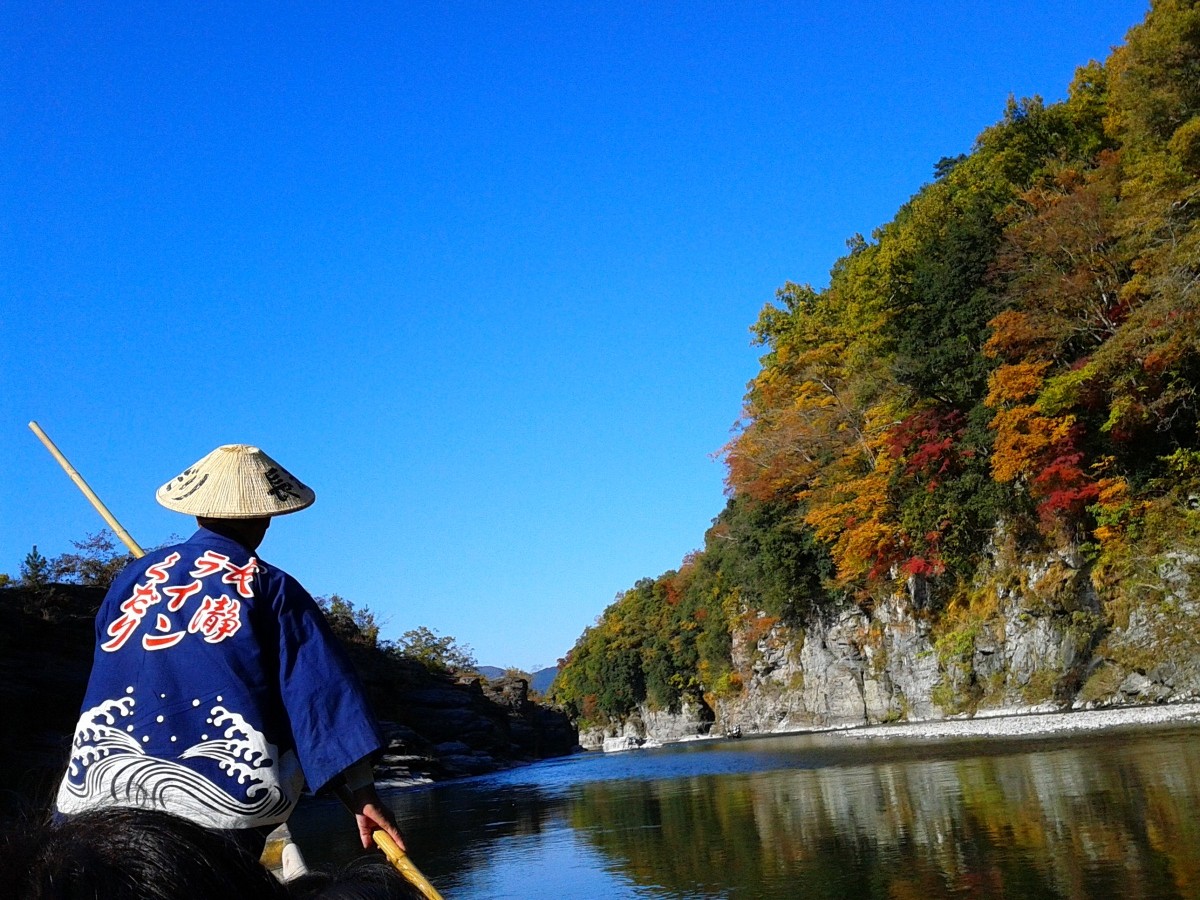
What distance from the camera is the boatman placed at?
1781mm

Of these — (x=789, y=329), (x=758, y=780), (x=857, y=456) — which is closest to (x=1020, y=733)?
(x=758, y=780)

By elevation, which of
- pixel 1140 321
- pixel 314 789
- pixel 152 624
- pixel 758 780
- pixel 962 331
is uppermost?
pixel 962 331

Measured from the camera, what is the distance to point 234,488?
2193mm

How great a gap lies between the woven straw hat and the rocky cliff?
1890 cm

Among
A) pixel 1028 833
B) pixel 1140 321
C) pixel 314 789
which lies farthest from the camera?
pixel 1140 321

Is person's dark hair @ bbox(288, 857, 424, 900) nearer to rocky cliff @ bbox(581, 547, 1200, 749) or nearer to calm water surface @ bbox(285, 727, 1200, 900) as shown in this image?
calm water surface @ bbox(285, 727, 1200, 900)

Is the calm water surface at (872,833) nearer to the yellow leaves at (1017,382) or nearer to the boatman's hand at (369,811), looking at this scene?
the boatman's hand at (369,811)

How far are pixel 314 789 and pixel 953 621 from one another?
25.8 m

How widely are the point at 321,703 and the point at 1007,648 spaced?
23.5 metres

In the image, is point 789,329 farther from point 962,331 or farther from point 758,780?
point 758,780

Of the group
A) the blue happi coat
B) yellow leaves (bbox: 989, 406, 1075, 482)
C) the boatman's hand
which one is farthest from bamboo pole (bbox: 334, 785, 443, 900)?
yellow leaves (bbox: 989, 406, 1075, 482)

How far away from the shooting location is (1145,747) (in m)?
11.1

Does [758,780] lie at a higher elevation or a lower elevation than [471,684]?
lower

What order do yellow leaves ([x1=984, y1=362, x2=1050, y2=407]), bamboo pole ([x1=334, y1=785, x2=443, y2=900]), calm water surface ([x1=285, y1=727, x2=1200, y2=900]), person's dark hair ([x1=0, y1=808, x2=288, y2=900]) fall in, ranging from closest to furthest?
person's dark hair ([x1=0, y1=808, x2=288, y2=900]), bamboo pole ([x1=334, y1=785, x2=443, y2=900]), calm water surface ([x1=285, y1=727, x2=1200, y2=900]), yellow leaves ([x1=984, y1=362, x2=1050, y2=407])
